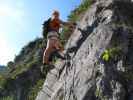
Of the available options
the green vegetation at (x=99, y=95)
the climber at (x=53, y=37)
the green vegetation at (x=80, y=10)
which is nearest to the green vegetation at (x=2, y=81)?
the green vegetation at (x=80, y=10)

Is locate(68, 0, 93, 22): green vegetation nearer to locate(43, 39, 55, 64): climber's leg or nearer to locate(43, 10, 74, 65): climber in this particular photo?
locate(43, 10, 74, 65): climber

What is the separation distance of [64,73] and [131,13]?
4088 mm

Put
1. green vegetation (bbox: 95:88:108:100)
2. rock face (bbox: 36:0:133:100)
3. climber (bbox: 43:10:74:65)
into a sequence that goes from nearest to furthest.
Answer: green vegetation (bbox: 95:88:108:100), rock face (bbox: 36:0:133:100), climber (bbox: 43:10:74:65)

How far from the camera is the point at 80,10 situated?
23734 mm

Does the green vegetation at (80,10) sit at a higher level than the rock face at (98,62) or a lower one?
higher

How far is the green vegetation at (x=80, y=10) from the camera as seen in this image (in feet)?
76.1

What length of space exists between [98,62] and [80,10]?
6684 mm

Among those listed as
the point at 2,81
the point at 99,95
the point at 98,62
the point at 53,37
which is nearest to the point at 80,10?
the point at 53,37

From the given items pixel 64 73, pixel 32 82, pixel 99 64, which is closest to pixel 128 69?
pixel 99 64

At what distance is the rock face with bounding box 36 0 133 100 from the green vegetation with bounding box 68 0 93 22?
116 cm

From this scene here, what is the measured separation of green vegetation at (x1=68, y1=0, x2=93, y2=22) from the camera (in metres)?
23.2

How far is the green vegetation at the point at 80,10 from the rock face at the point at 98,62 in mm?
1161

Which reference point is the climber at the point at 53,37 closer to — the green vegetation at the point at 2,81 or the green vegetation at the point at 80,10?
the green vegetation at the point at 80,10

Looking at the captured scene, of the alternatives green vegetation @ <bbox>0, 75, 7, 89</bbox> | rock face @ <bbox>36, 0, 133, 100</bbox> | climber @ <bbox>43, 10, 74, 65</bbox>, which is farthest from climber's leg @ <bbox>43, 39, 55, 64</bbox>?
green vegetation @ <bbox>0, 75, 7, 89</bbox>
